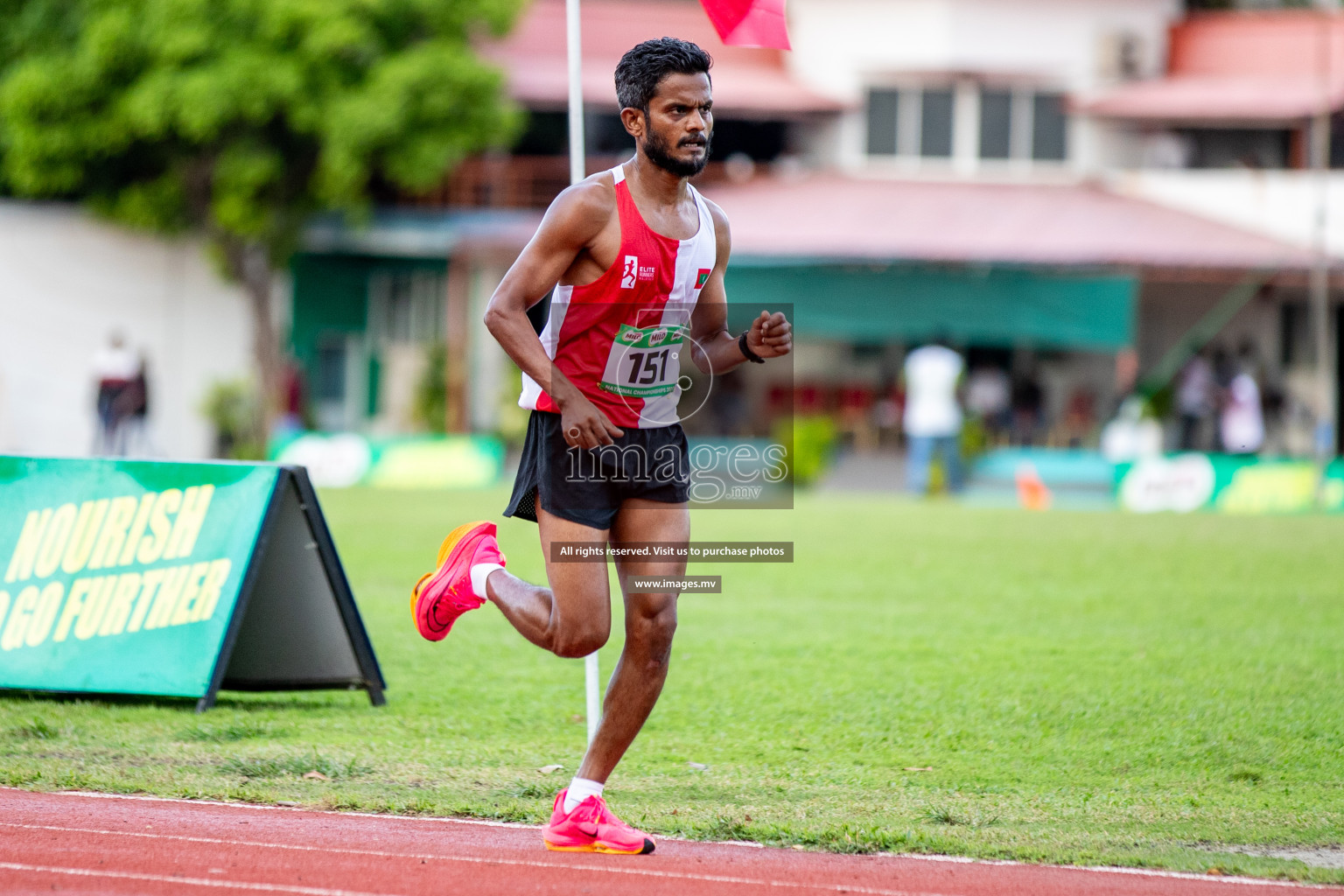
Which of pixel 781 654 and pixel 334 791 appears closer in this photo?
pixel 334 791

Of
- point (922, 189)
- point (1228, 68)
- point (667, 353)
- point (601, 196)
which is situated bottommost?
point (667, 353)

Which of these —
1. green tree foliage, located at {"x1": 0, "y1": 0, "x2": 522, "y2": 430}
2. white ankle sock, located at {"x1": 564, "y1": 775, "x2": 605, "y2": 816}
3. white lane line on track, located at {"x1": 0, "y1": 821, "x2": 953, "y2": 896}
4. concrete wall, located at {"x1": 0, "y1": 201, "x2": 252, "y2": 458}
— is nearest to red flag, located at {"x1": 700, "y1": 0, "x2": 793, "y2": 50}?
white ankle sock, located at {"x1": 564, "y1": 775, "x2": 605, "y2": 816}

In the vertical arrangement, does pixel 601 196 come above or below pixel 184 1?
below

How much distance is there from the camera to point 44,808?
18.6 feet

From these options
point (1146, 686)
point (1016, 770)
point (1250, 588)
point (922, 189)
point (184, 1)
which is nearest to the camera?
point (1016, 770)

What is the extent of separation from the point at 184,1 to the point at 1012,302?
1427 centimetres

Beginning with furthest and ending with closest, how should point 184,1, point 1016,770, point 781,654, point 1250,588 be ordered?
1. point 184,1
2. point 1250,588
3. point 781,654
4. point 1016,770

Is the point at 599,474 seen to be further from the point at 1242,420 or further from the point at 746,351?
the point at 1242,420

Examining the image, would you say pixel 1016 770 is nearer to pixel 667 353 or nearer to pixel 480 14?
pixel 667 353

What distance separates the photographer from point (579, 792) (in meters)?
5.26

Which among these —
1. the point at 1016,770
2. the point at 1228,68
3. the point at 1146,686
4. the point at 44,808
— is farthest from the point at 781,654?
the point at 1228,68

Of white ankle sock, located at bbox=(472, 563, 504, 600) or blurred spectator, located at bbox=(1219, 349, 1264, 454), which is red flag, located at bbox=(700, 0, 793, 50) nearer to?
white ankle sock, located at bbox=(472, 563, 504, 600)

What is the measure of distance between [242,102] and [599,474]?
23.4 m

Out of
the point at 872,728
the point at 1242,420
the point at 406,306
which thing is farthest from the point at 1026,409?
the point at 872,728
